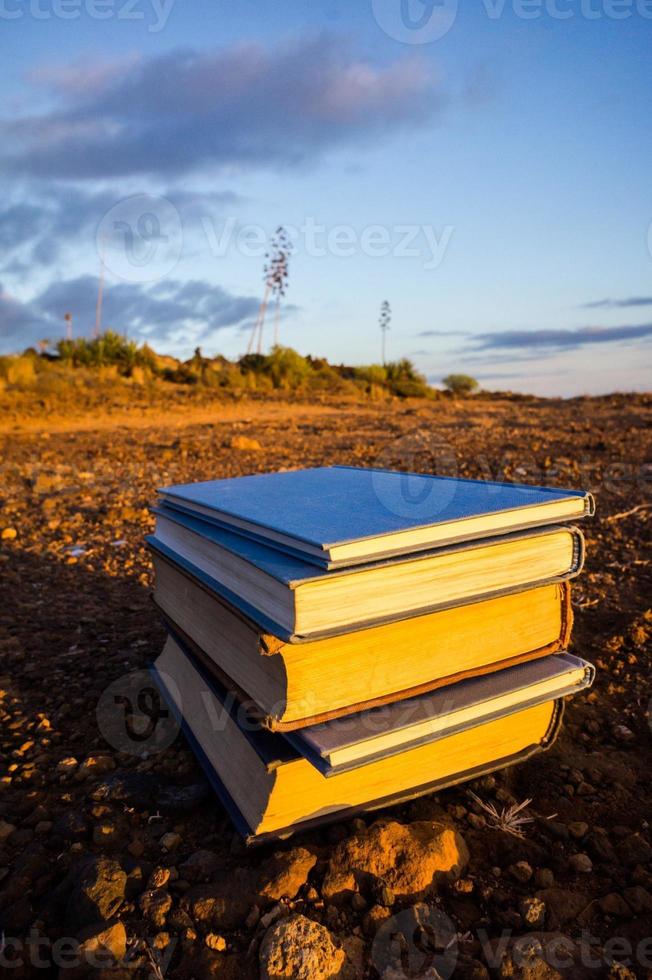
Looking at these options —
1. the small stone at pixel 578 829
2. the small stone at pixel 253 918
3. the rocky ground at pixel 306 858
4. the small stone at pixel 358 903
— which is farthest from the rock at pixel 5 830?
the small stone at pixel 578 829

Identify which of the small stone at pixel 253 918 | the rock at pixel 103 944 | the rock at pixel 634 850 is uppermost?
the rock at pixel 103 944

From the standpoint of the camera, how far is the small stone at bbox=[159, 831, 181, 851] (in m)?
1.14

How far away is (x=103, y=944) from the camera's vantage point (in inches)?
35.4

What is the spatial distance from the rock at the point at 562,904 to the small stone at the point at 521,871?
35 millimetres

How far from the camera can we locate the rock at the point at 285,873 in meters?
1.00

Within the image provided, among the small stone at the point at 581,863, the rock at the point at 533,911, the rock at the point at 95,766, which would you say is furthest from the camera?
the rock at the point at 95,766

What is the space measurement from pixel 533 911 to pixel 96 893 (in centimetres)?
66

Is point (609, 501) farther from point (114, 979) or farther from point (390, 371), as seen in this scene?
point (390, 371)

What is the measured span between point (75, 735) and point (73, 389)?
36.7ft

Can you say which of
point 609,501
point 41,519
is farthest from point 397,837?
point 41,519

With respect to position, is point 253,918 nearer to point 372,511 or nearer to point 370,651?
point 370,651

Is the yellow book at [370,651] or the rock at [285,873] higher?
the yellow book at [370,651]

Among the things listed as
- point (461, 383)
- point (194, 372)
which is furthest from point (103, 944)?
point (461, 383)

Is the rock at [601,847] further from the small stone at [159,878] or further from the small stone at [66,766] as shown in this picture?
the small stone at [66,766]
